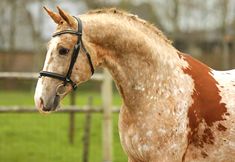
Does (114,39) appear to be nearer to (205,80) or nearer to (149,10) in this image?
(205,80)

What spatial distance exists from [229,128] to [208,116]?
0.61 ft

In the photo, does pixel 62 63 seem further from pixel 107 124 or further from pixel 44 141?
pixel 44 141

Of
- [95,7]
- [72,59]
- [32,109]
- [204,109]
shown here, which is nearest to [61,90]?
[72,59]

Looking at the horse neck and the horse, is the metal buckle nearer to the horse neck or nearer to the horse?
the horse

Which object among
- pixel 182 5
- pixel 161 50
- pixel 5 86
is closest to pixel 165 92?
pixel 161 50

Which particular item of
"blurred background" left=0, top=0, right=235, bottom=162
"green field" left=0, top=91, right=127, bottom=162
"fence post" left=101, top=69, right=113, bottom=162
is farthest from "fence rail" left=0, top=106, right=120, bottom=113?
"blurred background" left=0, top=0, right=235, bottom=162

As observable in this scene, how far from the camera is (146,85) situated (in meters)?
4.02

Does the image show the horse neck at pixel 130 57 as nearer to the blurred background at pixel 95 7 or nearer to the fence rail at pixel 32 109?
the fence rail at pixel 32 109

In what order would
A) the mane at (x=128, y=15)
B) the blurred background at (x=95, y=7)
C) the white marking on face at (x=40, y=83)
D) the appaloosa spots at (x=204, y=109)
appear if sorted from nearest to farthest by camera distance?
1. the white marking on face at (x=40, y=83)
2. the appaloosa spots at (x=204, y=109)
3. the mane at (x=128, y=15)
4. the blurred background at (x=95, y=7)

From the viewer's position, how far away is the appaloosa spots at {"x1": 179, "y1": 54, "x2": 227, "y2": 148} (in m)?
3.94

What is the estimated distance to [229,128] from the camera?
3.97 m

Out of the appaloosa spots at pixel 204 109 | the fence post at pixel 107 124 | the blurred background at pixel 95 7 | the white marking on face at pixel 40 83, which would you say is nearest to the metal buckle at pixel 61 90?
the white marking on face at pixel 40 83

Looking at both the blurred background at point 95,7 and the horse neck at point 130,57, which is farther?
the blurred background at point 95,7

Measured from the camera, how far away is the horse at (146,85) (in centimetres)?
383
